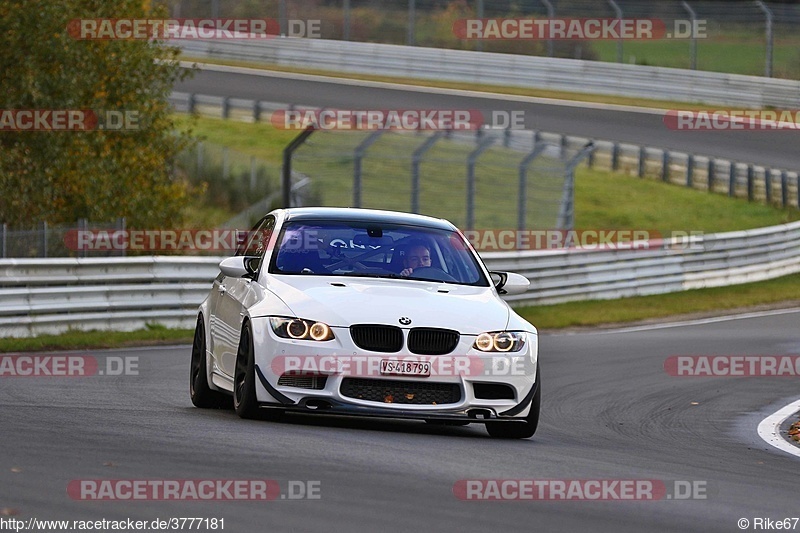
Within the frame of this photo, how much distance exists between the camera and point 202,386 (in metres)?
10.8

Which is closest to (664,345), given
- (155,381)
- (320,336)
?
(155,381)

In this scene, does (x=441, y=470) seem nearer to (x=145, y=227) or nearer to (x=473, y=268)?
(x=473, y=268)

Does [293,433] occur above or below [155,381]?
above

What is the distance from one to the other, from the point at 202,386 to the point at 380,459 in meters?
3.23

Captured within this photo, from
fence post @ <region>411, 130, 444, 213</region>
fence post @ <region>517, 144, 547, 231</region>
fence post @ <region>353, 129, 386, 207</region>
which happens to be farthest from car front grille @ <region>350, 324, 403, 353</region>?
fence post @ <region>517, 144, 547, 231</region>

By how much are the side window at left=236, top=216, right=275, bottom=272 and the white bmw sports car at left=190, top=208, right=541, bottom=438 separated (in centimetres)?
5

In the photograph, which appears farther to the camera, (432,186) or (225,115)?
(225,115)

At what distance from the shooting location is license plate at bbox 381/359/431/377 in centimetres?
908

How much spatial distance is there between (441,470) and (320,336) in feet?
5.76

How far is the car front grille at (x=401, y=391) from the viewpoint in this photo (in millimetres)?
9102

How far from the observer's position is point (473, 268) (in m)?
10.5

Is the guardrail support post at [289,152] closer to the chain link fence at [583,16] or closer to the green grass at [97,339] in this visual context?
the green grass at [97,339]
